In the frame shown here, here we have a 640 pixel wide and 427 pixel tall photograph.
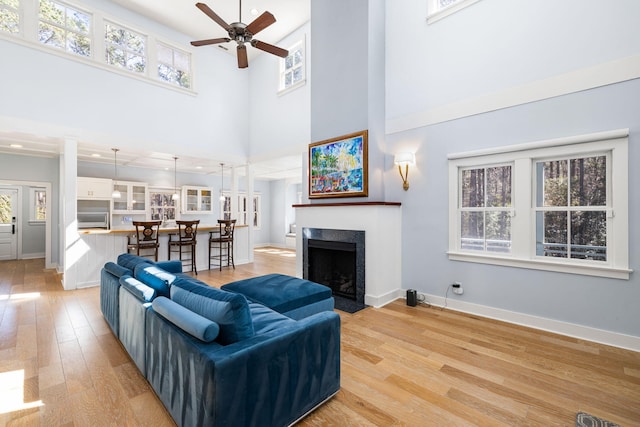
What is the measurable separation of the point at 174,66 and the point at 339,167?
15.0 feet

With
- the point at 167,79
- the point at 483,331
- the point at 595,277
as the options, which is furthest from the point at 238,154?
the point at 595,277

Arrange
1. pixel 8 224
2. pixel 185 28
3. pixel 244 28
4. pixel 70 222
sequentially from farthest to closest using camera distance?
pixel 8 224 → pixel 185 28 → pixel 70 222 → pixel 244 28

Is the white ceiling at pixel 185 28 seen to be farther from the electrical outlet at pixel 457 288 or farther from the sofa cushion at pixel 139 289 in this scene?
the electrical outlet at pixel 457 288

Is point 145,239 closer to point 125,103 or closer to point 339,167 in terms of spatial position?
point 125,103

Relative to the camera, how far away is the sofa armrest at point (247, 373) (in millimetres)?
1278

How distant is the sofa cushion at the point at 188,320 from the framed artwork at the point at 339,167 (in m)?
2.88

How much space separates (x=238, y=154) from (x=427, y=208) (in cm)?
489

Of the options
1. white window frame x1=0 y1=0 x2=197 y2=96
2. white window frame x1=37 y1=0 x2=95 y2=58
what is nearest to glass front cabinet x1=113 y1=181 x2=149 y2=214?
white window frame x1=0 y1=0 x2=197 y2=96

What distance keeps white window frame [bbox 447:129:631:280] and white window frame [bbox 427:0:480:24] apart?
180cm

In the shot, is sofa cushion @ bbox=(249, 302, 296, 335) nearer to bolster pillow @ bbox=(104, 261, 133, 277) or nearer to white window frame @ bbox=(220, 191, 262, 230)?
bolster pillow @ bbox=(104, 261, 133, 277)

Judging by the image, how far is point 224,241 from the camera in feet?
20.1

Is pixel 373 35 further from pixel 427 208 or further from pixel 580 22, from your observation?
pixel 427 208

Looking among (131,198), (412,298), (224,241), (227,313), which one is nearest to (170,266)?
(227,313)

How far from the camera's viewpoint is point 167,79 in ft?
19.4
